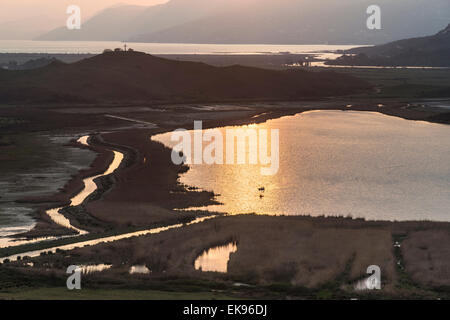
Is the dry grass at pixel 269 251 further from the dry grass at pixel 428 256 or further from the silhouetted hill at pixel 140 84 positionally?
the silhouetted hill at pixel 140 84

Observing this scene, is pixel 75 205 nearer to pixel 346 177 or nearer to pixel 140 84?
pixel 346 177

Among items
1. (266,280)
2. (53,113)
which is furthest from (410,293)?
(53,113)

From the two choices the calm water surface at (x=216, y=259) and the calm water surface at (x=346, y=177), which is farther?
the calm water surface at (x=346, y=177)

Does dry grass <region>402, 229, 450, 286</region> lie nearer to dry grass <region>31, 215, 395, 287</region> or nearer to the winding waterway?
dry grass <region>31, 215, 395, 287</region>

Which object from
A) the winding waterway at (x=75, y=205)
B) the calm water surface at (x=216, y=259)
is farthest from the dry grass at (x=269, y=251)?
the winding waterway at (x=75, y=205)

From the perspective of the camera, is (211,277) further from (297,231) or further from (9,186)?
(9,186)

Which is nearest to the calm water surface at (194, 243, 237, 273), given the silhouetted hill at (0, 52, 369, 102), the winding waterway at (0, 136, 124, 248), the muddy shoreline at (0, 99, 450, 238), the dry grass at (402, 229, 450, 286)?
the muddy shoreline at (0, 99, 450, 238)
